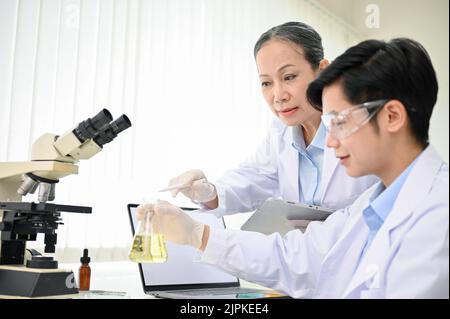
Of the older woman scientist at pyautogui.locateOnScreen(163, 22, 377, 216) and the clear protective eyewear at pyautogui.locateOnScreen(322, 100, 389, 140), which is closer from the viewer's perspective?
the clear protective eyewear at pyautogui.locateOnScreen(322, 100, 389, 140)

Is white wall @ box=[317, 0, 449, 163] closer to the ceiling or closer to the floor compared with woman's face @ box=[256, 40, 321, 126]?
closer to the ceiling

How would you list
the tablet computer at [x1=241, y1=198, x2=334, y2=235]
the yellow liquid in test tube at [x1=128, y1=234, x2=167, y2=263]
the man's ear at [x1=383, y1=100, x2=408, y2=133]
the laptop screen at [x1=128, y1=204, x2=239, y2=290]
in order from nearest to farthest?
the man's ear at [x1=383, y1=100, x2=408, y2=133] → the yellow liquid in test tube at [x1=128, y1=234, x2=167, y2=263] → the tablet computer at [x1=241, y1=198, x2=334, y2=235] → the laptop screen at [x1=128, y1=204, x2=239, y2=290]

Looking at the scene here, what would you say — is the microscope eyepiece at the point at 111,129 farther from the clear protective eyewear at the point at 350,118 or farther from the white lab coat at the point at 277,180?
the clear protective eyewear at the point at 350,118

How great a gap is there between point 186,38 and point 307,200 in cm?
134

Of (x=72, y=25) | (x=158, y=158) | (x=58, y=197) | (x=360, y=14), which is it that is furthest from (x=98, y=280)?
(x=360, y=14)

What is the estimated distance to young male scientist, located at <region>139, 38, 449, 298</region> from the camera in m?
0.86

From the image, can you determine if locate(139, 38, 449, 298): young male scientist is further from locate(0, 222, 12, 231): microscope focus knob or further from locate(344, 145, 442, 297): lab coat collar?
locate(0, 222, 12, 231): microscope focus knob

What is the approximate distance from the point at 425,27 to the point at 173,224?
3841mm

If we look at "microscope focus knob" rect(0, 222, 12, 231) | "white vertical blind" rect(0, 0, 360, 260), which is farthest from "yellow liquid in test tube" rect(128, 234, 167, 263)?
"white vertical blind" rect(0, 0, 360, 260)

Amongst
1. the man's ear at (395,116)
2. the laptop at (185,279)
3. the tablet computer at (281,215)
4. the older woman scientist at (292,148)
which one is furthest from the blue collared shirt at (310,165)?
the man's ear at (395,116)

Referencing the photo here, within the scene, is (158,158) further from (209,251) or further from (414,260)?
(414,260)

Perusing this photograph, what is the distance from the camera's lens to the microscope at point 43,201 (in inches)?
53.2

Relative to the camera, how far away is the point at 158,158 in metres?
2.44

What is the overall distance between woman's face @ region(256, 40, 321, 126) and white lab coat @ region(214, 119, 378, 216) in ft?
0.61
